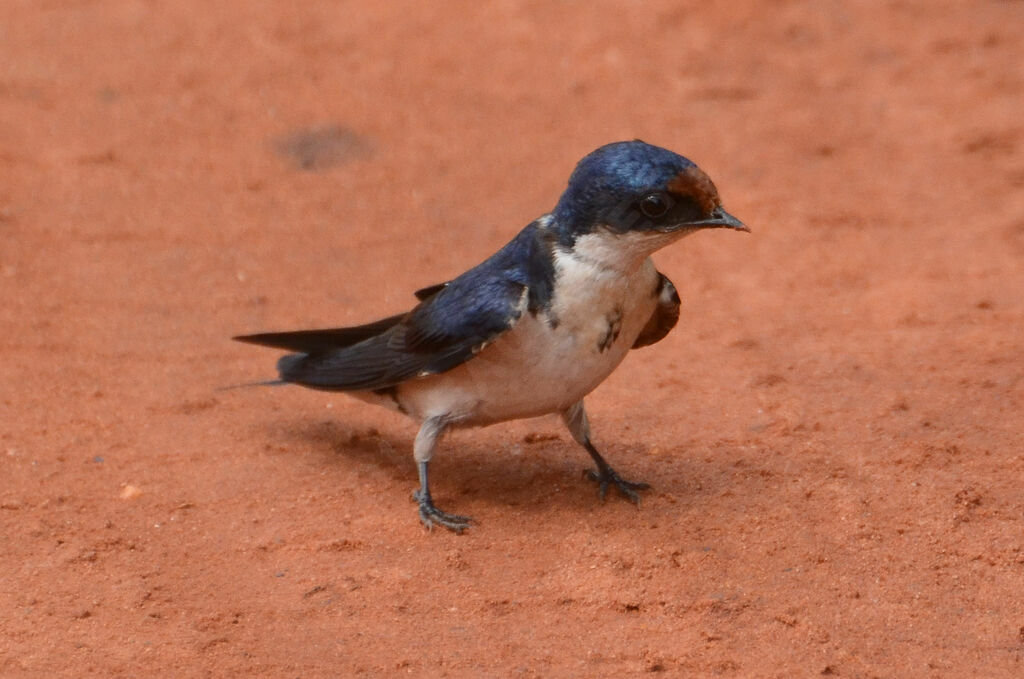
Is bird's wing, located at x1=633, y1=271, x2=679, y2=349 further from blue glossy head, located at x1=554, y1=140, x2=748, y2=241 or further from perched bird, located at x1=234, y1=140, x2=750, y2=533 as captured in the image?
blue glossy head, located at x1=554, y1=140, x2=748, y2=241

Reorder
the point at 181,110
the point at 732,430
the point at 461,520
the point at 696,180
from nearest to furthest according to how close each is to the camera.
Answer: the point at 696,180 < the point at 461,520 < the point at 732,430 < the point at 181,110

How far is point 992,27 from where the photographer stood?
29.2 ft

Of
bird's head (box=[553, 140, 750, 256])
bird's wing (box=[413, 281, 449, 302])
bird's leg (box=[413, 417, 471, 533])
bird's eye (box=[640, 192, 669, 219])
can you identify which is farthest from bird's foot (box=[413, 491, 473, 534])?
bird's eye (box=[640, 192, 669, 219])

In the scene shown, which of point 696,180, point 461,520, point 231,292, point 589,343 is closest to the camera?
point 696,180

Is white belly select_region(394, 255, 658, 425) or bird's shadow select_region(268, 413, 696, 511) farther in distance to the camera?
bird's shadow select_region(268, 413, 696, 511)

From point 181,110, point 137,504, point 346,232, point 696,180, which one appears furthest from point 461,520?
point 181,110

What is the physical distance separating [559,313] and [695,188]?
60 centimetres

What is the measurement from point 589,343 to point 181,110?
4.69 metres

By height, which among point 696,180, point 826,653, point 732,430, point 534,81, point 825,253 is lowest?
point 826,653

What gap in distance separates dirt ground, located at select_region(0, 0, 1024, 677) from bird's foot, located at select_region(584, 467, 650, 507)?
6 cm

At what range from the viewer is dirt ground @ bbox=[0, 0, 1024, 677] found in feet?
13.1

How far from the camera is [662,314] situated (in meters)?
4.61

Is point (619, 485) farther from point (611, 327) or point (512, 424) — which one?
point (512, 424)

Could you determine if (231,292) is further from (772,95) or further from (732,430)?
(772,95)
